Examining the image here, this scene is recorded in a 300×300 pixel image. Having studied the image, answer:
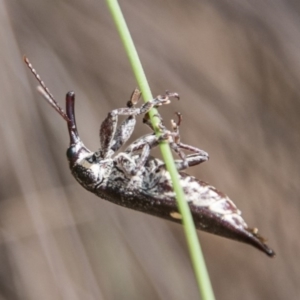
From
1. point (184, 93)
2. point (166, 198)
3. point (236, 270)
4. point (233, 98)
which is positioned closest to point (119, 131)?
point (166, 198)

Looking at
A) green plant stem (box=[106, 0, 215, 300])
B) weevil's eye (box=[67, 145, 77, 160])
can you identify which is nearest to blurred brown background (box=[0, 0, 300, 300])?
weevil's eye (box=[67, 145, 77, 160])

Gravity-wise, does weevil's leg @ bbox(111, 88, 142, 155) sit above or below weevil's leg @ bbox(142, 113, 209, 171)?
above

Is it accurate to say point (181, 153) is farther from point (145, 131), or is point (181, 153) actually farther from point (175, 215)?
point (145, 131)

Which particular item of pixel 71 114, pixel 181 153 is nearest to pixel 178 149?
pixel 181 153

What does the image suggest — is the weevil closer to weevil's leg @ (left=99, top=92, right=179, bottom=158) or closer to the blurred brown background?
weevil's leg @ (left=99, top=92, right=179, bottom=158)

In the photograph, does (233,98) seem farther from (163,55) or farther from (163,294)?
(163,294)

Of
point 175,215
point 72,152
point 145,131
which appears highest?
point 145,131
